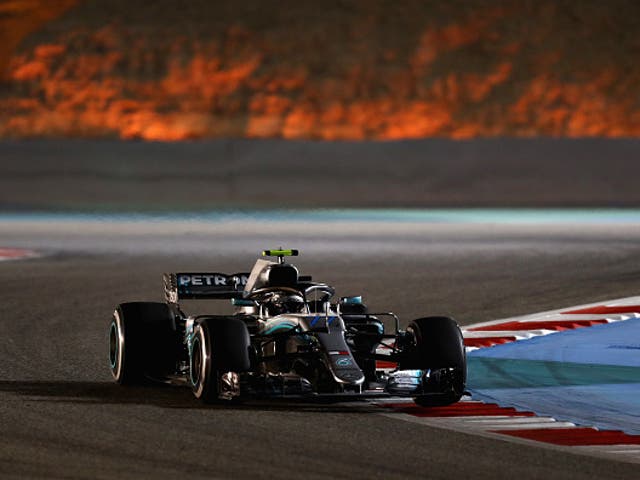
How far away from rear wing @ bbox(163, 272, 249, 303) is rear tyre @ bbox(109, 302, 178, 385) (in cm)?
53

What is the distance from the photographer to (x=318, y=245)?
81.7 ft

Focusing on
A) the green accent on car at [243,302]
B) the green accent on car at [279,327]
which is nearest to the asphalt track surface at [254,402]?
the green accent on car at [279,327]

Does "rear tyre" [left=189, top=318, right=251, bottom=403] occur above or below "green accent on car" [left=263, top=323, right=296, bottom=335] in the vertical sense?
below

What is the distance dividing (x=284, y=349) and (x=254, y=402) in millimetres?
348

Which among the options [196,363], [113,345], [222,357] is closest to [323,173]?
[113,345]

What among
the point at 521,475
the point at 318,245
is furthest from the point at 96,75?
the point at 521,475

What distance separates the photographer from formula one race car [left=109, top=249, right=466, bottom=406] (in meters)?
8.81

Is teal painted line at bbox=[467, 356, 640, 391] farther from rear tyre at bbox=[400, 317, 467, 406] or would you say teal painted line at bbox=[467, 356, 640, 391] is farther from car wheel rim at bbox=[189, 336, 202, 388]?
car wheel rim at bbox=[189, 336, 202, 388]

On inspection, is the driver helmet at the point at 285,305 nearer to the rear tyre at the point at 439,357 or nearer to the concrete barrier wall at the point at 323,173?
the rear tyre at the point at 439,357

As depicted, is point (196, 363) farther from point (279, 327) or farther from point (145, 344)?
point (145, 344)

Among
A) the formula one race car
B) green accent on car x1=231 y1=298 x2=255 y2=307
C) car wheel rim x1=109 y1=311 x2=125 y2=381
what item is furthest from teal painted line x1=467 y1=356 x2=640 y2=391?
car wheel rim x1=109 y1=311 x2=125 y2=381

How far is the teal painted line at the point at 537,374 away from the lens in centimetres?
Result: 1004

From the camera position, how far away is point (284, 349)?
9.23 metres

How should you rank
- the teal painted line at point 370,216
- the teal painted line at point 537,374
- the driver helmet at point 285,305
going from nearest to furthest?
the driver helmet at point 285,305 → the teal painted line at point 537,374 → the teal painted line at point 370,216
